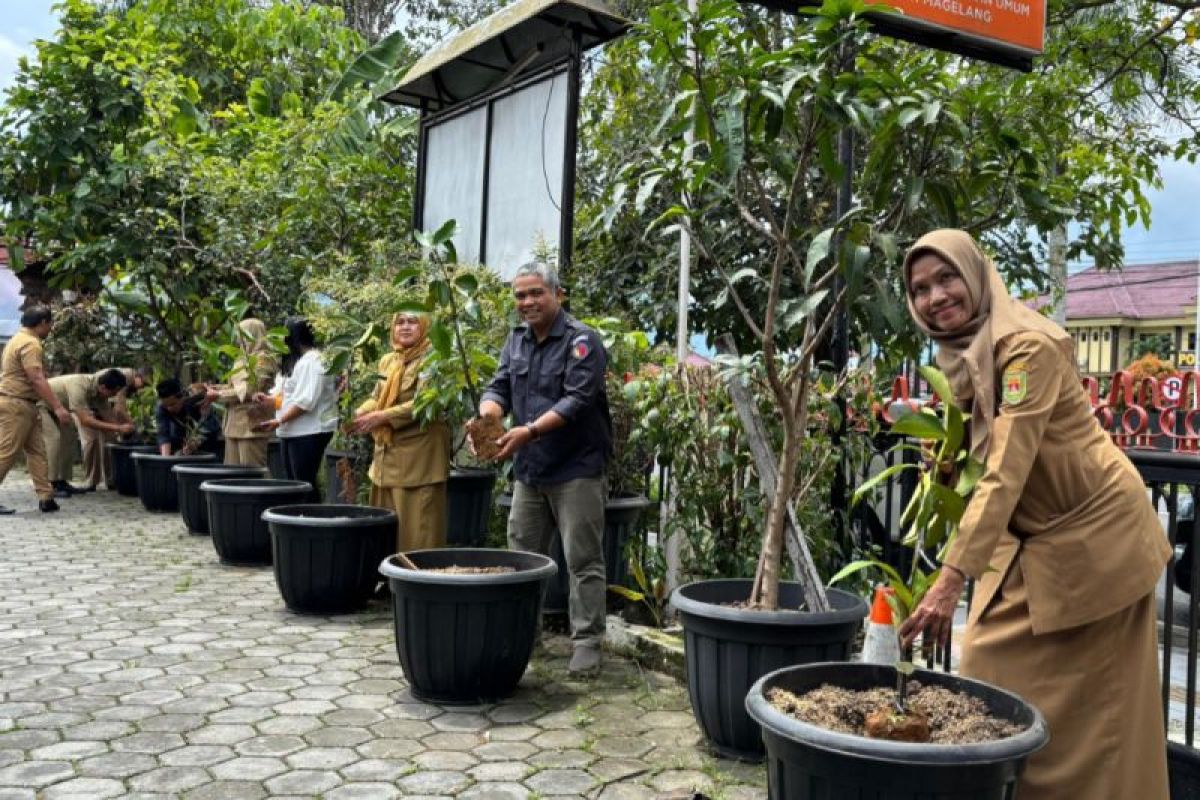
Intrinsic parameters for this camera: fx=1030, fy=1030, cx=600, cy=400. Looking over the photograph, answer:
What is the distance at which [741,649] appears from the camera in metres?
3.95

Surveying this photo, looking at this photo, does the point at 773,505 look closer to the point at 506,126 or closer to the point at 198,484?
the point at 506,126

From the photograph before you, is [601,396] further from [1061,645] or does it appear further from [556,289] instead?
[1061,645]

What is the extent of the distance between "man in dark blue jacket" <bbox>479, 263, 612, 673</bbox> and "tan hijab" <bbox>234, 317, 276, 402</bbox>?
172 inches

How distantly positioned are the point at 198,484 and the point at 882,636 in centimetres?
775

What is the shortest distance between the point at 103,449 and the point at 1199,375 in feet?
40.5

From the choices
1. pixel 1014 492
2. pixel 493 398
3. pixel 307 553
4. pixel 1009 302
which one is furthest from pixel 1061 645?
pixel 307 553

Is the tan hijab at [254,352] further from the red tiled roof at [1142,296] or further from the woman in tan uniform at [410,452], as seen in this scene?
the red tiled roof at [1142,296]

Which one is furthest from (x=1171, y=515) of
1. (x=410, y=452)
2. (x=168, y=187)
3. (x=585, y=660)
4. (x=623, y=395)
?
(x=168, y=187)

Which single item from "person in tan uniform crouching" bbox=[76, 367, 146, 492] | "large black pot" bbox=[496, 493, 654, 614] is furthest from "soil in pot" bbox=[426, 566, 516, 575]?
"person in tan uniform crouching" bbox=[76, 367, 146, 492]

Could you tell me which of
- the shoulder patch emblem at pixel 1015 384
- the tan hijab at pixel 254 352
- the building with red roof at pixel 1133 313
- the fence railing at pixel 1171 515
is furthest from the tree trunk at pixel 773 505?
the building with red roof at pixel 1133 313

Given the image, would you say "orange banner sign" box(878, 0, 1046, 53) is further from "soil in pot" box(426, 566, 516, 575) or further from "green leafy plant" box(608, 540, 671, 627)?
"soil in pot" box(426, 566, 516, 575)

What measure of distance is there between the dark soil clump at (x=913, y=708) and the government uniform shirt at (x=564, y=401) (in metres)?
2.30

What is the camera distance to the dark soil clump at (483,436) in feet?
16.5

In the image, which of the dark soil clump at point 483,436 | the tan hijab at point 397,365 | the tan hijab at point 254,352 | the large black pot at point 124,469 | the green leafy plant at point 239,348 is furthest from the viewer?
the large black pot at point 124,469
